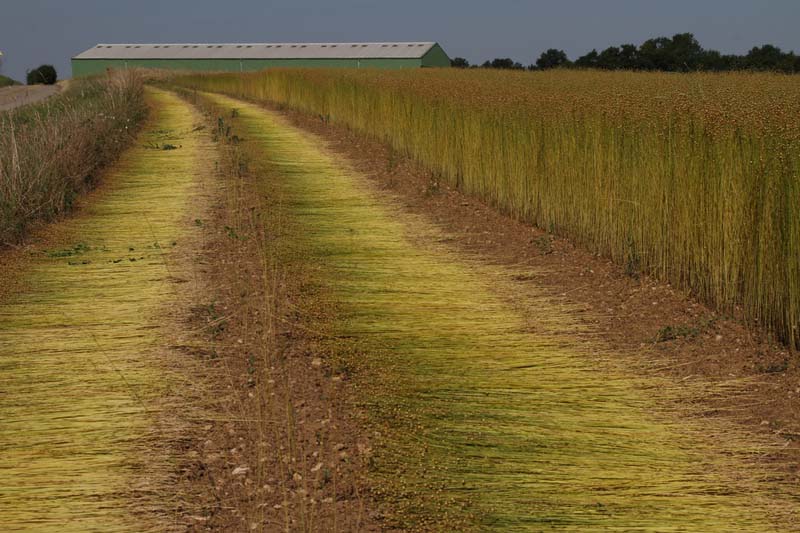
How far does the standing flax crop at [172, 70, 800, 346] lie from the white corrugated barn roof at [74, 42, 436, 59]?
45568 millimetres

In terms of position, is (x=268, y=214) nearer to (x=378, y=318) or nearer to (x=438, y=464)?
(x=378, y=318)

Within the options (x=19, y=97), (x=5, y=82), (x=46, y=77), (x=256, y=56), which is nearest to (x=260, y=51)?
(x=256, y=56)

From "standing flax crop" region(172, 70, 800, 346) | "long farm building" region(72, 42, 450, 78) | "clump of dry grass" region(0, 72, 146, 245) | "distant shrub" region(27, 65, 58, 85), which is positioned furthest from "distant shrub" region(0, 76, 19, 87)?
"standing flax crop" region(172, 70, 800, 346)

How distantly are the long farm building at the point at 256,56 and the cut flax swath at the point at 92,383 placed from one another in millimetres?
46984

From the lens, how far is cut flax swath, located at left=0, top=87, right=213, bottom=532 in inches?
137

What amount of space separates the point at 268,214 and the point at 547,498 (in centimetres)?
600

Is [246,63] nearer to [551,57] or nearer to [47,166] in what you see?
[551,57]

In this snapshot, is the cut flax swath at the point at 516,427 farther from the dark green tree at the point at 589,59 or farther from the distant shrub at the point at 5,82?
the distant shrub at the point at 5,82

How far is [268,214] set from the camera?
29.7ft

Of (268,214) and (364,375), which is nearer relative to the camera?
(364,375)

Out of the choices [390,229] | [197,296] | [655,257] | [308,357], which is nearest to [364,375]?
[308,357]

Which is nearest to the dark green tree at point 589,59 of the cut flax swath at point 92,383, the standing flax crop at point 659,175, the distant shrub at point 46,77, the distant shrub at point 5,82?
the standing flax crop at point 659,175

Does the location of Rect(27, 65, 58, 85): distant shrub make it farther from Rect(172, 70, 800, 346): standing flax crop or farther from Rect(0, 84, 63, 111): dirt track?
Rect(172, 70, 800, 346): standing flax crop

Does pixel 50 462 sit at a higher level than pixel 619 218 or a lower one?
lower
